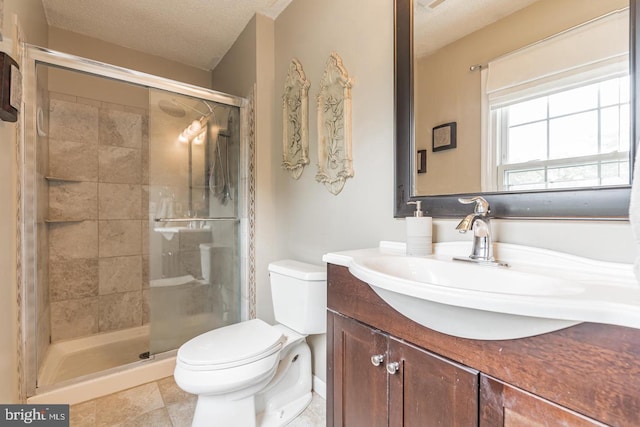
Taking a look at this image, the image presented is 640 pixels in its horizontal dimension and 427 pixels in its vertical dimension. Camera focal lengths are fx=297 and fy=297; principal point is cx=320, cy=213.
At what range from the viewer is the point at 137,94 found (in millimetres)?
2473

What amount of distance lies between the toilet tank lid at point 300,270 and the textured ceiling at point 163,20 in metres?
1.66

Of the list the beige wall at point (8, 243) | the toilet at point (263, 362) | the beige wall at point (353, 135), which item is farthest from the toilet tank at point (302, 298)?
the beige wall at point (8, 243)

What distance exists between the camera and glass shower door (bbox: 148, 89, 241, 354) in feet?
6.64

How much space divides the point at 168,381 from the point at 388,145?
6.18 ft

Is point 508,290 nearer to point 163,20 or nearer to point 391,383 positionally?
point 391,383

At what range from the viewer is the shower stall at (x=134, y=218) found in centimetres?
203

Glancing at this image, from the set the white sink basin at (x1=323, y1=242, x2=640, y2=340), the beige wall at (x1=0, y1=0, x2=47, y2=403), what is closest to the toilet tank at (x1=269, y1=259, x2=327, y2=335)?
the white sink basin at (x1=323, y1=242, x2=640, y2=340)

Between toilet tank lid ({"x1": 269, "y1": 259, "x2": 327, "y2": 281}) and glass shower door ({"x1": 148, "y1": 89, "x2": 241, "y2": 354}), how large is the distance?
28.0 inches

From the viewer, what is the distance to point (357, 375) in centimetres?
97

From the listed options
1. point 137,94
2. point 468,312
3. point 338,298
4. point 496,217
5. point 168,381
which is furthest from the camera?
point 137,94

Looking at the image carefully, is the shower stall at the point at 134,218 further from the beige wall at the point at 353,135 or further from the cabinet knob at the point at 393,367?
the cabinet knob at the point at 393,367

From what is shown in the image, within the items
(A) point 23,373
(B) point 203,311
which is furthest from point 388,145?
(A) point 23,373

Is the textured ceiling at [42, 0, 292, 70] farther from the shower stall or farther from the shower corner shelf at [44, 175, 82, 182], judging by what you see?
the shower corner shelf at [44, 175, 82, 182]

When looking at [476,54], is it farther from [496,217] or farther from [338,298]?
[338,298]
